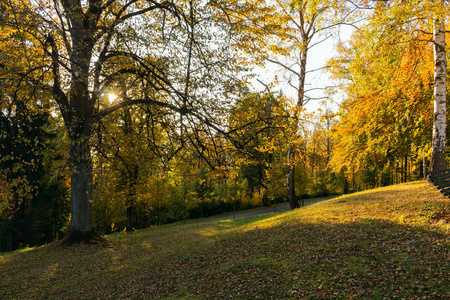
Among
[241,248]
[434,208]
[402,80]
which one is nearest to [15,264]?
[241,248]

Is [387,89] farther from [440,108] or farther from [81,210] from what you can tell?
[81,210]

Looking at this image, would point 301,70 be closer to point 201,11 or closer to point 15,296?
point 201,11

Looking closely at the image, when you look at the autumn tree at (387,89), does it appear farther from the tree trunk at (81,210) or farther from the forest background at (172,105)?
the tree trunk at (81,210)

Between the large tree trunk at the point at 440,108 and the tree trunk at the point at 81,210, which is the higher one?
the large tree trunk at the point at 440,108

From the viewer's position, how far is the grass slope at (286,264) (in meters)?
4.47

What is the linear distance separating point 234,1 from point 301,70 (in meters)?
8.17

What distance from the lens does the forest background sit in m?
6.23

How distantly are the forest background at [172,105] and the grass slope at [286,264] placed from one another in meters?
2.15

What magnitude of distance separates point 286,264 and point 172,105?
4037 mm

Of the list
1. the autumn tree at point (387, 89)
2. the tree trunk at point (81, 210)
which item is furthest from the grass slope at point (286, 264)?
the autumn tree at point (387, 89)

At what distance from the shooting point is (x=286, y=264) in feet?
19.0

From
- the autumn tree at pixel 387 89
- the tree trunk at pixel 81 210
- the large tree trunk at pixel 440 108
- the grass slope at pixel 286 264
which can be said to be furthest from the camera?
the tree trunk at pixel 81 210

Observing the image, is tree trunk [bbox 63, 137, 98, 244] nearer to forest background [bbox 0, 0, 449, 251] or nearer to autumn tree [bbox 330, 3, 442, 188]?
forest background [bbox 0, 0, 449, 251]

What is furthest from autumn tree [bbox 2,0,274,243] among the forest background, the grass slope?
the grass slope
